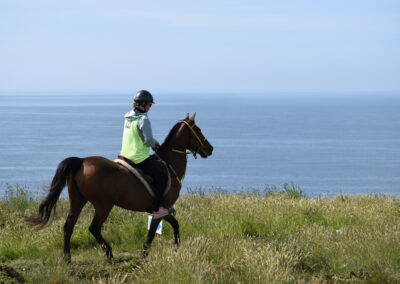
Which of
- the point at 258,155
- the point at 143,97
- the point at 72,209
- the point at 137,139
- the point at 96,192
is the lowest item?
the point at 258,155

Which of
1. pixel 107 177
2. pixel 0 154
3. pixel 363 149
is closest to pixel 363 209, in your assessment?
pixel 107 177

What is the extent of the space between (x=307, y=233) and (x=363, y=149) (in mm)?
94983

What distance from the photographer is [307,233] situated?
11.2 metres

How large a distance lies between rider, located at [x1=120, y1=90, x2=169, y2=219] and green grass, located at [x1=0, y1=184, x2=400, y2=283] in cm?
70

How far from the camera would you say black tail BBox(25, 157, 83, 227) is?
9734 mm

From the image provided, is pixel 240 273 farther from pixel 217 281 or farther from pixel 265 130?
pixel 265 130

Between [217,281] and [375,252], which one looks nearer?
[217,281]

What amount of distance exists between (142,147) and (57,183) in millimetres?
1398

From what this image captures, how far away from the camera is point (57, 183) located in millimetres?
9836

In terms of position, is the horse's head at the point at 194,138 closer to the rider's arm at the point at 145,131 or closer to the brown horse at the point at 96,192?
the brown horse at the point at 96,192

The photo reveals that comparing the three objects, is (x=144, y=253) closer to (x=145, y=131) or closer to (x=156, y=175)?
(x=156, y=175)

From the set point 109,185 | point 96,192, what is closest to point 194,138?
point 109,185

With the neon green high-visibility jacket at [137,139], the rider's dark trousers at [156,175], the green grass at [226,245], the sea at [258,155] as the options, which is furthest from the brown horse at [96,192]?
the sea at [258,155]

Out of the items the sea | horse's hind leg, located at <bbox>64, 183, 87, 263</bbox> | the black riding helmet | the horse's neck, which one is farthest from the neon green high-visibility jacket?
the sea
